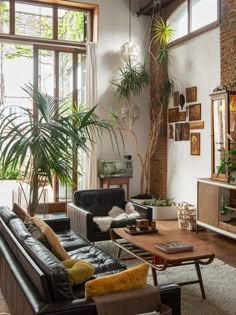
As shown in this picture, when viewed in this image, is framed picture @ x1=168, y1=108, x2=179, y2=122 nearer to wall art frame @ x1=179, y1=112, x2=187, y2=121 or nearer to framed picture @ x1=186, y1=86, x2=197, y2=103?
wall art frame @ x1=179, y1=112, x2=187, y2=121

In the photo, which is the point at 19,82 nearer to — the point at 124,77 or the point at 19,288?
the point at 124,77

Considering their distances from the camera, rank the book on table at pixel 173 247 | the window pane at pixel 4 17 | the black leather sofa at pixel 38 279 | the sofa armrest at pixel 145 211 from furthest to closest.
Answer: the window pane at pixel 4 17 < the sofa armrest at pixel 145 211 < the book on table at pixel 173 247 < the black leather sofa at pixel 38 279

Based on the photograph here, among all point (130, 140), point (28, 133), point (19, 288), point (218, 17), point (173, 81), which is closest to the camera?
point (19, 288)

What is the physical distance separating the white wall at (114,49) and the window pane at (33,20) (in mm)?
879

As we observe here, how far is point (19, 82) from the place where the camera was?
7.63 meters

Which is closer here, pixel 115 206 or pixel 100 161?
pixel 115 206

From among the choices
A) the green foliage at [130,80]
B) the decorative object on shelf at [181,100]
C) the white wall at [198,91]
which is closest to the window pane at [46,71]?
the green foliage at [130,80]

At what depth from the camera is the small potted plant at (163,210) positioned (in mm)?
7090

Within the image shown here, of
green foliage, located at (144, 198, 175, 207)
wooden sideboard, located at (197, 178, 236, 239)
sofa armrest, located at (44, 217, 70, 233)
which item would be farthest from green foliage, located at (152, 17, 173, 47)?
sofa armrest, located at (44, 217, 70, 233)

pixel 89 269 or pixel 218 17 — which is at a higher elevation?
pixel 218 17

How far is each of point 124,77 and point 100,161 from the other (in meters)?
1.75

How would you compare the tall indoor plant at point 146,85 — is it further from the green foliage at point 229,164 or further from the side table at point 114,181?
the green foliage at point 229,164

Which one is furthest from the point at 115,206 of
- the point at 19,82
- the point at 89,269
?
the point at 19,82

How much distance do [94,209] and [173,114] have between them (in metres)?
2.94
